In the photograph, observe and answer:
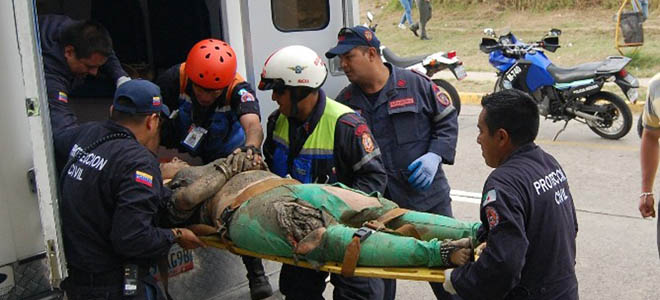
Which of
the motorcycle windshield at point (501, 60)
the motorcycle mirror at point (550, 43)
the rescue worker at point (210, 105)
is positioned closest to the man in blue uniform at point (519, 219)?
the rescue worker at point (210, 105)

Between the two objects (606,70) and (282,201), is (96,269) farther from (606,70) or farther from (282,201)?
(606,70)

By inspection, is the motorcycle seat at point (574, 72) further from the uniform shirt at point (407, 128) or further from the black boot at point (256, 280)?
the black boot at point (256, 280)

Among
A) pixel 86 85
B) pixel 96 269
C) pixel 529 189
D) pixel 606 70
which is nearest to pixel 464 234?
pixel 529 189

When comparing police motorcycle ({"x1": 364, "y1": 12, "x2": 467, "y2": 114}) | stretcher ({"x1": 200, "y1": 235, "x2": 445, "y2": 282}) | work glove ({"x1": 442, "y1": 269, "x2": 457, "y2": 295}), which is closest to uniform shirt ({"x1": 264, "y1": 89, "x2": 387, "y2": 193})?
stretcher ({"x1": 200, "y1": 235, "x2": 445, "y2": 282})

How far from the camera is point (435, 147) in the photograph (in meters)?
4.28

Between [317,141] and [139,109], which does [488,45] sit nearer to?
[317,141]

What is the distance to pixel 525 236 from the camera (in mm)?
2699

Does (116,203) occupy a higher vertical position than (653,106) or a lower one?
lower

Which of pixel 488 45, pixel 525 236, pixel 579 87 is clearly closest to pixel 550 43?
pixel 488 45

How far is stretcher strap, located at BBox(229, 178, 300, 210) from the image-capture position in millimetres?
3773

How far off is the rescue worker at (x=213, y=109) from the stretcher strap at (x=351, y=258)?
1119 mm

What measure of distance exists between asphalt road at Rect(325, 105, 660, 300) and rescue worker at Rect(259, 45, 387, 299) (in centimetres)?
156

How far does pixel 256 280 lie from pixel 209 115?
3.14ft

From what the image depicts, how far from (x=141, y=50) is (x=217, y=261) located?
3986mm
